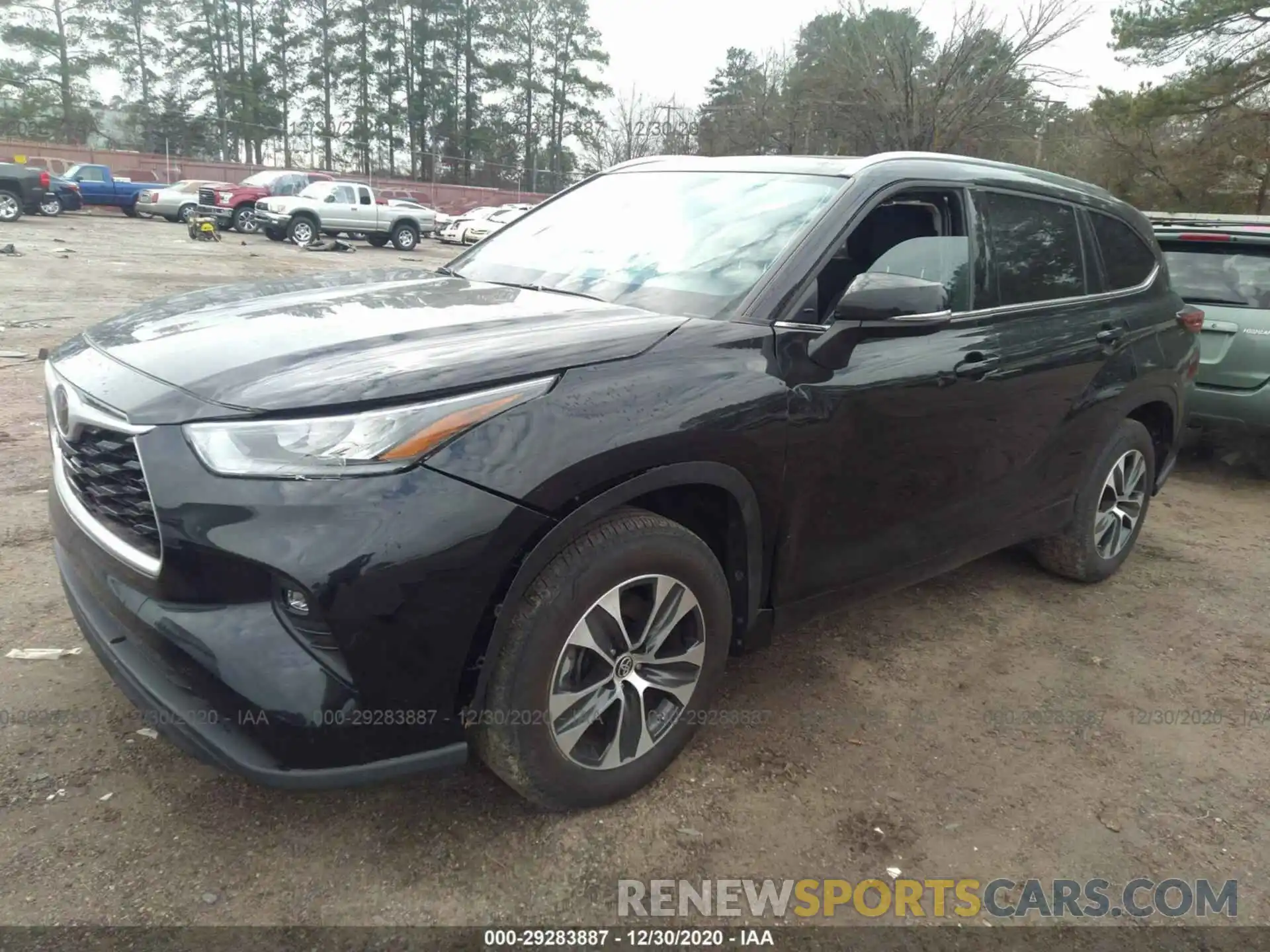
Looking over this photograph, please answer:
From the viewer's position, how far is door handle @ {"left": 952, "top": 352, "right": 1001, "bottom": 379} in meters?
3.10

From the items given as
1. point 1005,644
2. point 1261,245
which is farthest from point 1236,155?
point 1005,644

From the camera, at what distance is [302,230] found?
23844 mm

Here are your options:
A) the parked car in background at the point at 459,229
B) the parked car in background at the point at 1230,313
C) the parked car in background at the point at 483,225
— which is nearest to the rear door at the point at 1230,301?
the parked car in background at the point at 1230,313

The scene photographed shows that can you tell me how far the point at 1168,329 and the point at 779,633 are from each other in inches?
111

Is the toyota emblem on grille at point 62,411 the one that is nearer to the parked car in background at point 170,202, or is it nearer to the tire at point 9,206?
the tire at point 9,206

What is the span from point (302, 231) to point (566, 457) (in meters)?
24.4

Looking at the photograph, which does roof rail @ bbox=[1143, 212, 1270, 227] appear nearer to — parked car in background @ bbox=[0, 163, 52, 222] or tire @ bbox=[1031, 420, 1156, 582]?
tire @ bbox=[1031, 420, 1156, 582]

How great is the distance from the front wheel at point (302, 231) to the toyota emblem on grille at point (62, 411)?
23.2m

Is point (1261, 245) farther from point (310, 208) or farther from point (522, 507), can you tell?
point (310, 208)

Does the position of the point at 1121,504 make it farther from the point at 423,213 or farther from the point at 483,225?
the point at 483,225

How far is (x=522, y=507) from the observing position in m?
2.02

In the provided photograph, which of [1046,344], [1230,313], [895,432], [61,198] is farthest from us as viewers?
[61,198]
